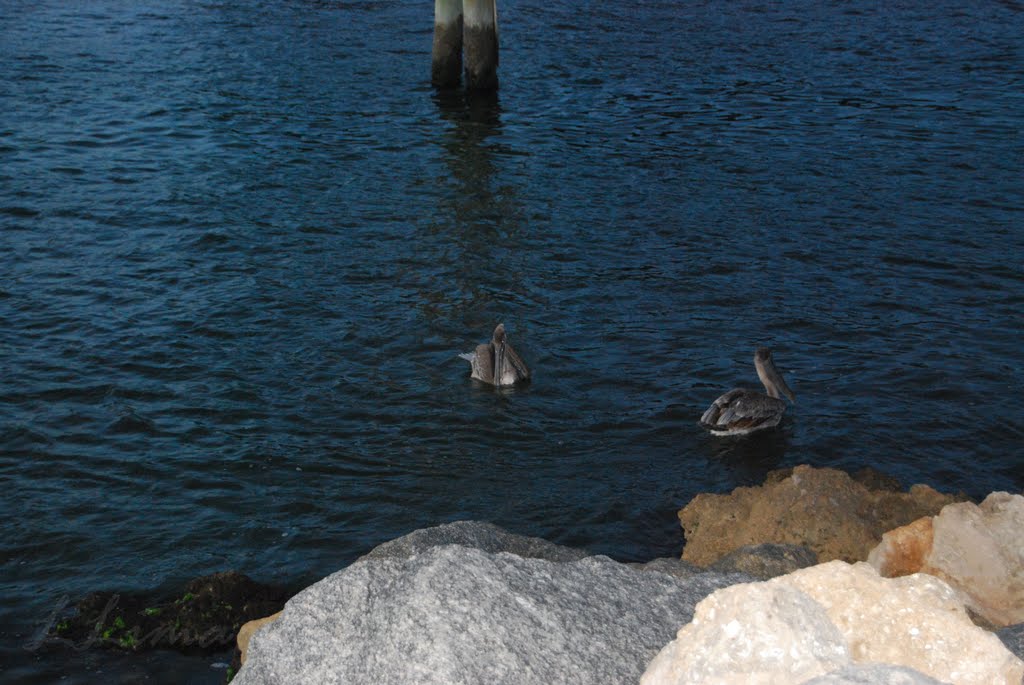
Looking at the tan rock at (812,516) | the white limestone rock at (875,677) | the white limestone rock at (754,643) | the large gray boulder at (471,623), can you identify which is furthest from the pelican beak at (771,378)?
the white limestone rock at (875,677)

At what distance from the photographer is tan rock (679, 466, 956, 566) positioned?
821cm

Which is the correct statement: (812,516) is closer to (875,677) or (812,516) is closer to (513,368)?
(875,677)

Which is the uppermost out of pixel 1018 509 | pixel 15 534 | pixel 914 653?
pixel 914 653

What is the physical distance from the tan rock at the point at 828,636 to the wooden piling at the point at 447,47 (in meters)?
20.7

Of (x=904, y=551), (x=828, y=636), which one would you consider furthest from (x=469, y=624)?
(x=904, y=551)

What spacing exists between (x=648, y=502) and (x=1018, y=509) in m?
3.72

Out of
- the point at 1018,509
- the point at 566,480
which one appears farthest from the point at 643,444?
the point at 1018,509

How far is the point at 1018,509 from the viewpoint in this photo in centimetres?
721

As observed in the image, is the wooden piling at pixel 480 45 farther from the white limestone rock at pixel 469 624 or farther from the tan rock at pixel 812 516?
the white limestone rock at pixel 469 624

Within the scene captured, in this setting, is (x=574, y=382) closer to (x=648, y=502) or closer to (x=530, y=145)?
(x=648, y=502)

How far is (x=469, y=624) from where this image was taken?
5371 mm

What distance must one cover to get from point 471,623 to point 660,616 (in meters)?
1.03

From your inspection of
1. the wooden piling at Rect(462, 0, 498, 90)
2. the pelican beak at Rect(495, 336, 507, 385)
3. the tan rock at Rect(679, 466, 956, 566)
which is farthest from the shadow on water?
the wooden piling at Rect(462, 0, 498, 90)

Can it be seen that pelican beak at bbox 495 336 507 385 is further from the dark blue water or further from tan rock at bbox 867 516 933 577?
tan rock at bbox 867 516 933 577
